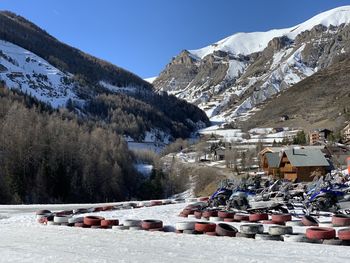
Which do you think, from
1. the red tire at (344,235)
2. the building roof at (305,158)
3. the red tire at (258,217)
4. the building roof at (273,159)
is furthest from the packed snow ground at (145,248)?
the building roof at (273,159)

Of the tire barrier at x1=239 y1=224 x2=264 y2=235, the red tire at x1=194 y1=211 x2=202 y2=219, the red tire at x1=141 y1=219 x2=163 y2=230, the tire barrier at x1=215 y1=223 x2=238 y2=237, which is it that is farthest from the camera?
the red tire at x1=194 y1=211 x2=202 y2=219

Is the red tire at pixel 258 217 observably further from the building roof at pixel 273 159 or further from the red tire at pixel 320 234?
the building roof at pixel 273 159

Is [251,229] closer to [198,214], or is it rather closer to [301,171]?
[198,214]

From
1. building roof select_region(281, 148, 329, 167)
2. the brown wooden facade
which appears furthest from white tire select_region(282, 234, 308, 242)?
building roof select_region(281, 148, 329, 167)

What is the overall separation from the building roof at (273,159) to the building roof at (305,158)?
21.1 feet

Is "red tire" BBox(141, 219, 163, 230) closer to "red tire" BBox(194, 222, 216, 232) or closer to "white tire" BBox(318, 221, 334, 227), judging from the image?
"red tire" BBox(194, 222, 216, 232)

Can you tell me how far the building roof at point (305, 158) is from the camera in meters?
78.4

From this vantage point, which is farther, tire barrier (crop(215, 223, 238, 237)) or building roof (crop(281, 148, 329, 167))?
building roof (crop(281, 148, 329, 167))

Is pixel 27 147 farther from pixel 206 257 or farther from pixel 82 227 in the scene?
pixel 206 257

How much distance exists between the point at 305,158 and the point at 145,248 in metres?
69.3

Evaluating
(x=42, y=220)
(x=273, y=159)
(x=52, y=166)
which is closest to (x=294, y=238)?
(x=42, y=220)

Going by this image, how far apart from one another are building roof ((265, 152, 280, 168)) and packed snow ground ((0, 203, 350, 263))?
73.0m

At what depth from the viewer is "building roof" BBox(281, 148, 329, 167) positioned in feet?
257

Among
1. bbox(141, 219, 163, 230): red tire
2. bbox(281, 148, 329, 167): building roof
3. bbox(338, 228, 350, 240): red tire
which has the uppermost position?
bbox(281, 148, 329, 167): building roof
